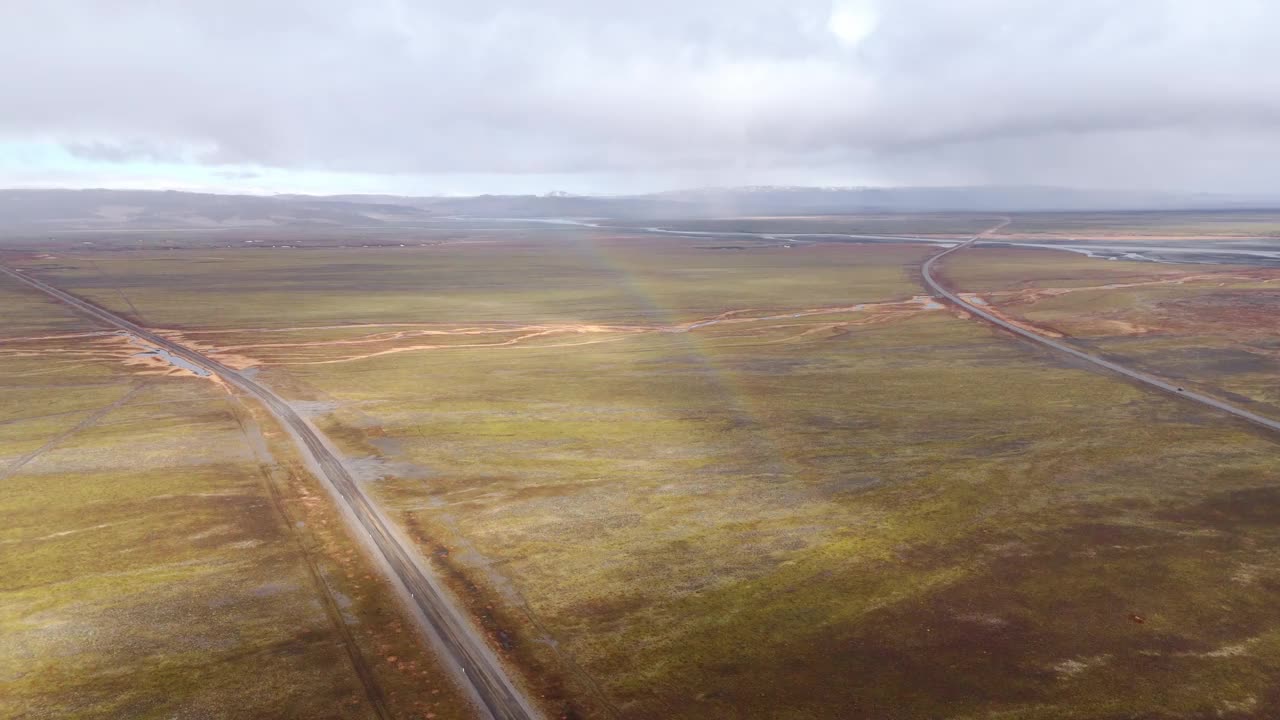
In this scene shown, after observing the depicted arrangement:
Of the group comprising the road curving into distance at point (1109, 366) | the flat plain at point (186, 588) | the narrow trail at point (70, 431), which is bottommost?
the flat plain at point (186, 588)

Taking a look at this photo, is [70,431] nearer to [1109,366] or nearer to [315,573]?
[315,573]

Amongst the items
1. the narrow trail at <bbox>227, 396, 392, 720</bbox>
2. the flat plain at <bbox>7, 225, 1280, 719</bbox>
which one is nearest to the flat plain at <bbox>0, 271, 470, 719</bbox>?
the narrow trail at <bbox>227, 396, 392, 720</bbox>

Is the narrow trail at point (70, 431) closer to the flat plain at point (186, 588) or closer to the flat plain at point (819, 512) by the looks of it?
the flat plain at point (186, 588)

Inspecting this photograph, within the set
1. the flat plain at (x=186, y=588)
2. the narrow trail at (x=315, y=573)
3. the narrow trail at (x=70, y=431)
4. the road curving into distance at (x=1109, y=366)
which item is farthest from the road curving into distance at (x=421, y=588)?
the road curving into distance at (x=1109, y=366)

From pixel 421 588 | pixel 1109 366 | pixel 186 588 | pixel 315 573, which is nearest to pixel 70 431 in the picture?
pixel 186 588

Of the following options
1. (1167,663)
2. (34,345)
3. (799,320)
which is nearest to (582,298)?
(799,320)

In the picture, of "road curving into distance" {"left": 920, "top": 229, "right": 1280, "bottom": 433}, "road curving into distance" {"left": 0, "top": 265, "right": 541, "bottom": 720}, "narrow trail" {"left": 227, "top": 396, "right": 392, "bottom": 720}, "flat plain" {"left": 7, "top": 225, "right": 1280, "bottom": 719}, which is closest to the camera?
"road curving into distance" {"left": 0, "top": 265, "right": 541, "bottom": 720}

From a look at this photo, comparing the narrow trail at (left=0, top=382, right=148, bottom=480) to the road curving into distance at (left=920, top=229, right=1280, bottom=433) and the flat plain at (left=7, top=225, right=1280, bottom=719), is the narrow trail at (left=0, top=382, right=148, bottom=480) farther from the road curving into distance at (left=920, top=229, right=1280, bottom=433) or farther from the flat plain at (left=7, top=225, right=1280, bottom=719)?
the road curving into distance at (left=920, top=229, right=1280, bottom=433)
